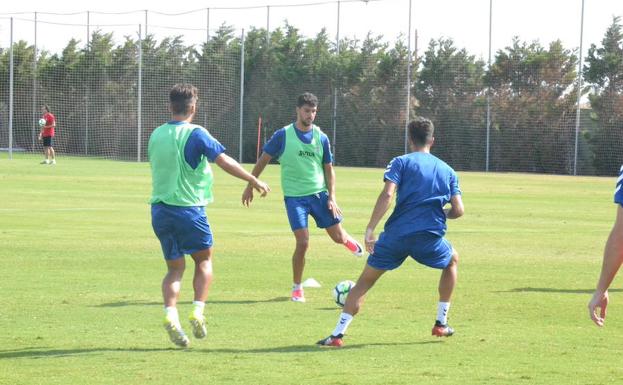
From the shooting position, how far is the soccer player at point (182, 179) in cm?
881

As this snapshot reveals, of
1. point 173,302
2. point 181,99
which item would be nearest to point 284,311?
point 173,302

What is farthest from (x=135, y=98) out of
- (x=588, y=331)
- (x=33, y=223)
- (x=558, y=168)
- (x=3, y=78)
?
(x=588, y=331)

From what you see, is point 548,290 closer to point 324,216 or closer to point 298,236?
point 324,216

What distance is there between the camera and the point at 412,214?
8.95 meters

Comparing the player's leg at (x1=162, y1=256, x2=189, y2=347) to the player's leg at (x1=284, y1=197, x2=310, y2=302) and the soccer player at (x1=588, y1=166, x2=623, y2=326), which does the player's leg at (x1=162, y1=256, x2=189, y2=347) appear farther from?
the soccer player at (x1=588, y1=166, x2=623, y2=326)

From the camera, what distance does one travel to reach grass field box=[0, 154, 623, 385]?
25.6ft

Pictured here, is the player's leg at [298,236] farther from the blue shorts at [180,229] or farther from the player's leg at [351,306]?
the blue shorts at [180,229]

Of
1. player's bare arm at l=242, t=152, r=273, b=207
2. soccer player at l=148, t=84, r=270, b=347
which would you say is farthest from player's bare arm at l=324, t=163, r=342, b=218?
soccer player at l=148, t=84, r=270, b=347

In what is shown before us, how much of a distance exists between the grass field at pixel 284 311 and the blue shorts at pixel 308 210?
0.72 meters

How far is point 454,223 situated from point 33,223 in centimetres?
745

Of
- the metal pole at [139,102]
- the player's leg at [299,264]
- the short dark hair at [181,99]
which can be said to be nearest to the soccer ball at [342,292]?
the player's leg at [299,264]

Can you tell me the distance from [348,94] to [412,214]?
134 feet

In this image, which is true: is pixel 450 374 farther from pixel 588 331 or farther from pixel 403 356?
pixel 588 331

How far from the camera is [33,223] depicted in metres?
20.2
